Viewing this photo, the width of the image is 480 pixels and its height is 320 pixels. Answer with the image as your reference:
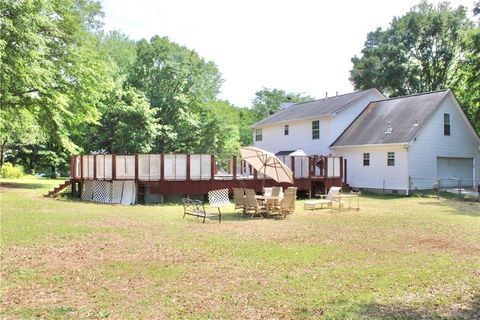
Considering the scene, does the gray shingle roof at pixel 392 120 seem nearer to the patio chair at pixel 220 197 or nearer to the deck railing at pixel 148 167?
the deck railing at pixel 148 167

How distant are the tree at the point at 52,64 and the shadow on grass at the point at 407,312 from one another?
62.1 feet

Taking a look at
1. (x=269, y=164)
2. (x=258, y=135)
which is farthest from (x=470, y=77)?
(x=269, y=164)

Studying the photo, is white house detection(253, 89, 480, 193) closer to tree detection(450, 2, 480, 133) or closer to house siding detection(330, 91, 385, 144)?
house siding detection(330, 91, 385, 144)

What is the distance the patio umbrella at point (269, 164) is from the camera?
51.3 feet

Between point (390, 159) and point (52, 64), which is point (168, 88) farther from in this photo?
point (390, 159)

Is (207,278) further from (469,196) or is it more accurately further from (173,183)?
(469,196)

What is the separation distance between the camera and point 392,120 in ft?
91.2

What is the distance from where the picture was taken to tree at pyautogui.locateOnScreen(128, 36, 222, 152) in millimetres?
36906

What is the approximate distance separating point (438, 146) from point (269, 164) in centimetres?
1604

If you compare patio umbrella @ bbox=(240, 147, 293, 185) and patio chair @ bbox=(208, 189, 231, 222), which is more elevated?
patio umbrella @ bbox=(240, 147, 293, 185)

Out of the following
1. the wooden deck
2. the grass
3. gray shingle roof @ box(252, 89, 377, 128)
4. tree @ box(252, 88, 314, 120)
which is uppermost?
tree @ box(252, 88, 314, 120)

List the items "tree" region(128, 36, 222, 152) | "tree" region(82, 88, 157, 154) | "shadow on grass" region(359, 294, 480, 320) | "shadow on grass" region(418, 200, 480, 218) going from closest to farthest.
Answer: "shadow on grass" region(359, 294, 480, 320) → "shadow on grass" region(418, 200, 480, 218) → "tree" region(82, 88, 157, 154) → "tree" region(128, 36, 222, 152)

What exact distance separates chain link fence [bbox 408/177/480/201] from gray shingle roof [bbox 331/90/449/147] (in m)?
2.97

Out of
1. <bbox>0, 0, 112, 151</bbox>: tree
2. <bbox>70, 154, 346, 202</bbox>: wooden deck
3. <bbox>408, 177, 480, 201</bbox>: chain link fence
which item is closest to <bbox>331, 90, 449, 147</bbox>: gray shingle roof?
<bbox>408, 177, 480, 201</bbox>: chain link fence
